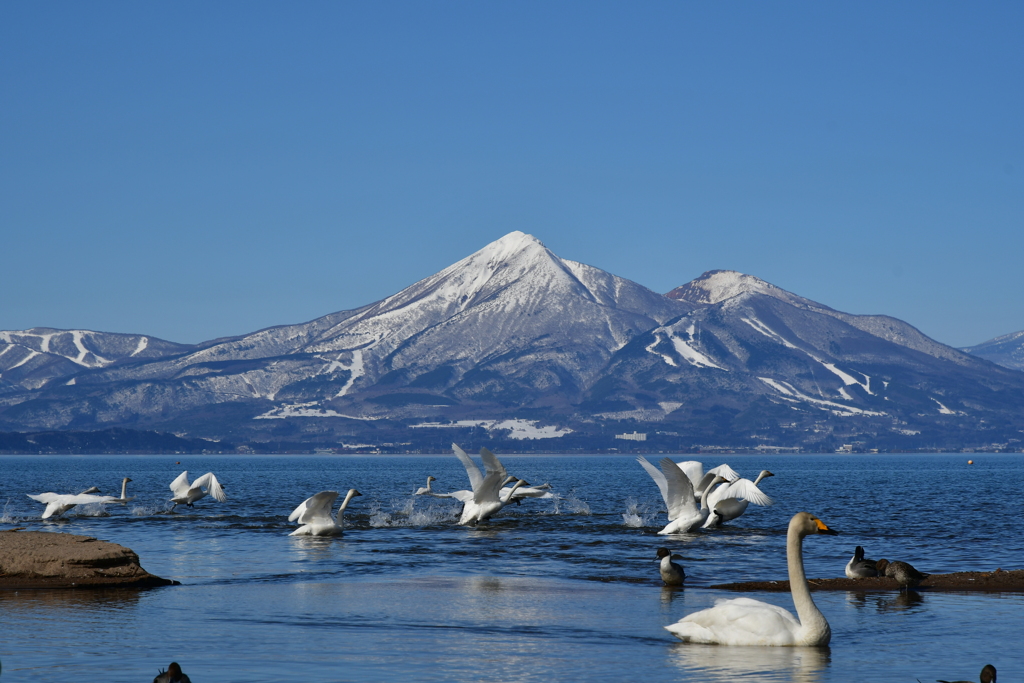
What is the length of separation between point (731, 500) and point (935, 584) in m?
16.2

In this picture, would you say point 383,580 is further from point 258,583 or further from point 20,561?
point 20,561

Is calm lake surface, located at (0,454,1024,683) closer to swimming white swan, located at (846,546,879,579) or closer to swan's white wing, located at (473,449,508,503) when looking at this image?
swimming white swan, located at (846,546,879,579)

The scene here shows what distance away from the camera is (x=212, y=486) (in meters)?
50.4

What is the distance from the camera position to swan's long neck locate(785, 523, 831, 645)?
1789 centimetres

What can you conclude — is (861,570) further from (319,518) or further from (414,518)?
(414,518)

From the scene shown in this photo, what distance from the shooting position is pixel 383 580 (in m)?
27.0

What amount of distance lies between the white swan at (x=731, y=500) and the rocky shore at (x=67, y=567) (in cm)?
2168

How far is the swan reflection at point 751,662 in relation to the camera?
1620cm

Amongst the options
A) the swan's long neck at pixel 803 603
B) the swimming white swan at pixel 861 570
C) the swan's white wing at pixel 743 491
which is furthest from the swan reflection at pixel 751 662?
the swan's white wing at pixel 743 491

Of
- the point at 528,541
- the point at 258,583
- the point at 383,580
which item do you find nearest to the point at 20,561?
the point at 258,583

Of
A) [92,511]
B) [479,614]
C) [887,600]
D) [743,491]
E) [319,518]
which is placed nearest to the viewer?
[479,614]

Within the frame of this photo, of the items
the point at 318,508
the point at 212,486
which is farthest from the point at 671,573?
the point at 212,486

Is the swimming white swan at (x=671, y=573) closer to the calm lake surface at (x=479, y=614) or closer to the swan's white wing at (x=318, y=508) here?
the calm lake surface at (x=479, y=614)

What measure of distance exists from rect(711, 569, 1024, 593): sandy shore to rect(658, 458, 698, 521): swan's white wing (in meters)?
10.1
